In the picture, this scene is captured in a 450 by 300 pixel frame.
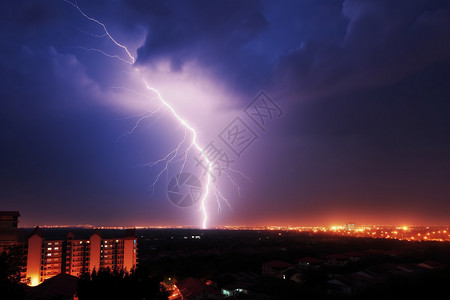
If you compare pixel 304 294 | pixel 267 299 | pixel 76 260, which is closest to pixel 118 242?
pixel 76 260

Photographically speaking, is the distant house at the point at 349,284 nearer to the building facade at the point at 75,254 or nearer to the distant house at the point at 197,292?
the distant house at the point at 197,292

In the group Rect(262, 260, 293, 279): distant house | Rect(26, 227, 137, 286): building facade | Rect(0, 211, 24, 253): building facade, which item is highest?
Rect(0, 211, 24, 253): building facade

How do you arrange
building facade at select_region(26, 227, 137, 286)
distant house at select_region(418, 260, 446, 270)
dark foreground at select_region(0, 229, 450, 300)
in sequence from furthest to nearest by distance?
1. distant house at select_region(418, 260, 446, 270)
2. building facade at select_region(26, 227, 137, 286)
3. dark foreground at select_region(0, 229, 450, 300)

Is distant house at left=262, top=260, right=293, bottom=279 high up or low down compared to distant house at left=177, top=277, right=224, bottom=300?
down

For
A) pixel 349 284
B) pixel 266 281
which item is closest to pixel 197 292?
pixel 266 281

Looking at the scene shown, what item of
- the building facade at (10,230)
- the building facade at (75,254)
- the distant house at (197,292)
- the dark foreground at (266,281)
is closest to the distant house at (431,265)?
the dark foreground at (266,281)

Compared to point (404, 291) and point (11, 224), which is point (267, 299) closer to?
point (404, 291)

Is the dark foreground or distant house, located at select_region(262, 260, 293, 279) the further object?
distant house, located at select_region(262, 260, 293, 279)

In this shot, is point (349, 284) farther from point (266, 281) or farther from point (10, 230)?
point (10, 230)

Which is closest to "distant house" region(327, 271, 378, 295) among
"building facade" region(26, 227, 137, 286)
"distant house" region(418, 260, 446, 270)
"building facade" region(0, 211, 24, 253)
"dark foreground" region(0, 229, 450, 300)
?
"dark foreground" region(0, 229, 450, 300)

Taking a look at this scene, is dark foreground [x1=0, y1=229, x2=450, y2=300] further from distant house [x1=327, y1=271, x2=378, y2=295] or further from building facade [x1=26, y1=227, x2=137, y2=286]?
building facade [x1=26, y1=227, x2=137, y2=286]
